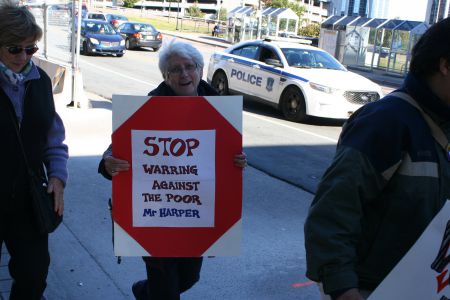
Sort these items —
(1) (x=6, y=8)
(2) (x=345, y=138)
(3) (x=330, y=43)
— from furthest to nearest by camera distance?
(3) (x=330, y=43)
(1) (x=6, y=8)
(2) (x=345, y=138)

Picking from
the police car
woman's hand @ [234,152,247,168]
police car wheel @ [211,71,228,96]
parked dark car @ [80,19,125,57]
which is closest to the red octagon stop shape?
woman's hand @ [234,152,247,168]

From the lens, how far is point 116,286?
4062 mm

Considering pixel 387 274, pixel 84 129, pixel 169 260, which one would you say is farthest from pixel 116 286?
pixel 84 129

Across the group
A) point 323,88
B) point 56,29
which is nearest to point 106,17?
point 56,29

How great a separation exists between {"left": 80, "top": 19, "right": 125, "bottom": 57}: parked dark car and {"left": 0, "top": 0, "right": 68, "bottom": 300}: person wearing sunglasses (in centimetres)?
2172

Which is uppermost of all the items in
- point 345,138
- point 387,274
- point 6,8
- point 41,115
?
point 6,8

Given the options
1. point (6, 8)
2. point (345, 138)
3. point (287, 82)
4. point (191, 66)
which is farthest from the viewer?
point (287, 82)

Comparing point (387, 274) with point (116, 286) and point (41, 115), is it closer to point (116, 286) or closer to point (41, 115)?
point (41, 115)

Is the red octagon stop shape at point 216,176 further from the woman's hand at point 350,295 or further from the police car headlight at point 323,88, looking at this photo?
the police car headlight at point 323,88

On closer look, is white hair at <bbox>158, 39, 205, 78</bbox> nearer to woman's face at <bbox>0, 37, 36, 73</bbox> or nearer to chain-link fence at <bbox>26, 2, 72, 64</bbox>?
woman's face at <bbox>0, 37, 36, 73</bbox>

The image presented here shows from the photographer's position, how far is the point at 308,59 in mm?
12703

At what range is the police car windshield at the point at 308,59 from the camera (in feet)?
40.9

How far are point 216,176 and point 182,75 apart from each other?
594mm

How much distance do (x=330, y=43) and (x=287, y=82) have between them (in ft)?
63.3
